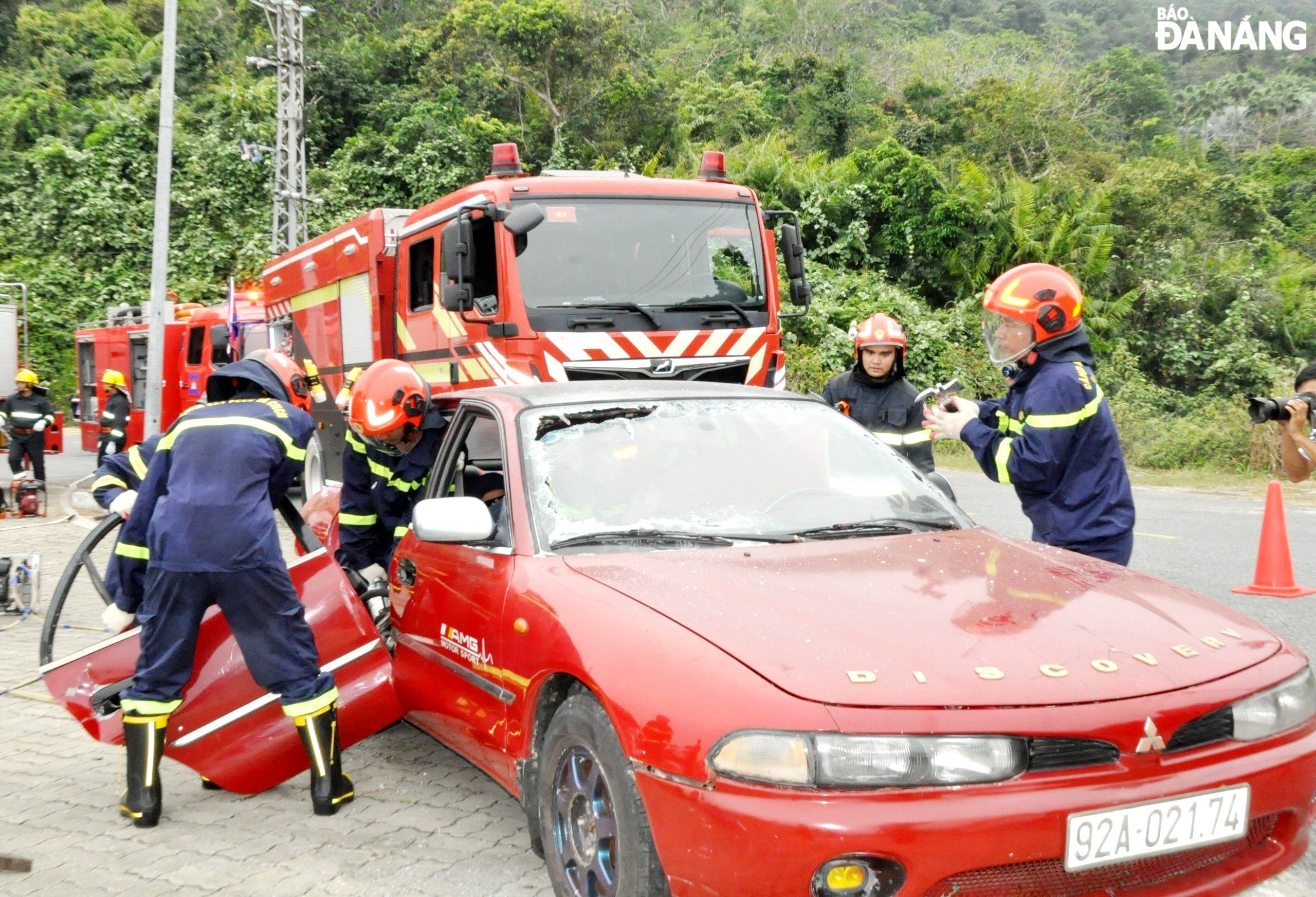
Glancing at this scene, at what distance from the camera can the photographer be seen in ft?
17.4

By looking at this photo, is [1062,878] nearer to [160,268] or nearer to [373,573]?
[373,573]

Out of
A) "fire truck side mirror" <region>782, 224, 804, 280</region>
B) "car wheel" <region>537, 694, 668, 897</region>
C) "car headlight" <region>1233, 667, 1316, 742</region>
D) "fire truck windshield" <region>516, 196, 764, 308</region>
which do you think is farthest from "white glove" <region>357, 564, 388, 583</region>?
"fire truck side mirror" <region>782, 224, 804, 280</region>

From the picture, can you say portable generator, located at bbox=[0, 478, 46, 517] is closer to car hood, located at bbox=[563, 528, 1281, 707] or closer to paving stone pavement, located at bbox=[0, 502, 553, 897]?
paving stone pavement, located at bbox=[0, 502, 553, 897]

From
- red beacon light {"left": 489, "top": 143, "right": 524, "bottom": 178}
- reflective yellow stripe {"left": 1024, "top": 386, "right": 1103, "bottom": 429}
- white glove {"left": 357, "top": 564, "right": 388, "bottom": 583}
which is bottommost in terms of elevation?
white glove {"left": 357, "top": 564, "right": 388, "bottom": 583}

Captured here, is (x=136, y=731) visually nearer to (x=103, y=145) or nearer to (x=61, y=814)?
(x=61, y=814)

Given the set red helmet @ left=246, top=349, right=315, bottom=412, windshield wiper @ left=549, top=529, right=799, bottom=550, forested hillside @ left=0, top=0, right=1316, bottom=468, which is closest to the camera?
windshield wiper @ left=549, top=529, right=799, bottom=550

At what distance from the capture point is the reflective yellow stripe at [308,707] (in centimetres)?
406

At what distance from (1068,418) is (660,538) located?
1605 mm

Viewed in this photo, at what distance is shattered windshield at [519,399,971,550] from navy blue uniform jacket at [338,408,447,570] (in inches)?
40.4

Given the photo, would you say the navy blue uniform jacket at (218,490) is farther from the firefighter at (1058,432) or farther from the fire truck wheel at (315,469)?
the fire truck wheel at (315,469)

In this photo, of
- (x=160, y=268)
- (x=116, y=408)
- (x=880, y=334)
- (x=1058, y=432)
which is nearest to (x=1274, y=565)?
(x=880, y=334)

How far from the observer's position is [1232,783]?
2.66 m

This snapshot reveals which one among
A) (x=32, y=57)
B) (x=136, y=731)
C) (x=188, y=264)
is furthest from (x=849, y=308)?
(x=32, y=57)

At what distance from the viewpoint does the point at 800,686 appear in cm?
252
